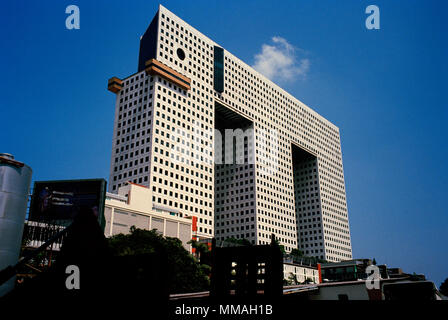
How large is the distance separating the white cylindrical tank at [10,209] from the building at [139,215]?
2589 inches

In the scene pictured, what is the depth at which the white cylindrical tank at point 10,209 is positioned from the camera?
13.5 meters

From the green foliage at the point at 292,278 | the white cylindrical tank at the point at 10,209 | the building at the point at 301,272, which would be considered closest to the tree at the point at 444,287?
the building at the point at 301,272

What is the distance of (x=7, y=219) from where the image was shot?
1364cm

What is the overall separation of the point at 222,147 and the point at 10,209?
142 m

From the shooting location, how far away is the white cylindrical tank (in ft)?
44.3

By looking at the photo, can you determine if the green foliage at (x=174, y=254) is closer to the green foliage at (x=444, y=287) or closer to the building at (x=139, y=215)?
the building at (x=139, y=215)

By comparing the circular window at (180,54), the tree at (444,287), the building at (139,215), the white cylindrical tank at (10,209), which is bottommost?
the tree at (444,287)

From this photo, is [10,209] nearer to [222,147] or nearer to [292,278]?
[292,278]

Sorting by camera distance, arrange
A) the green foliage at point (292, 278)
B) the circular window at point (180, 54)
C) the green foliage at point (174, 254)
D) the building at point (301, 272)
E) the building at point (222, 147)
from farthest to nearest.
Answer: the circular window at point (180, 54) < the building at point (301, 272) < the building at point (222, 147) < the green foliage at point (292, 278) < the green foliage at point (174, 254)

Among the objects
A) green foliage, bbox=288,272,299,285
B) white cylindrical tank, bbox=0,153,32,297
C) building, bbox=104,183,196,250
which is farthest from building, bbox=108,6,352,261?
white cylindrical tank, bbox=0,153,32,297

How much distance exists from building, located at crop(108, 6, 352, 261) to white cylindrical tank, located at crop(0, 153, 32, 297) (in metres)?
79.0

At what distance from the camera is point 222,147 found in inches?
6107

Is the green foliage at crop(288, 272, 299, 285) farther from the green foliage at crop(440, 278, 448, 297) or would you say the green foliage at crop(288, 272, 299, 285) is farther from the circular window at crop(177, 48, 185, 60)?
the circular window at crop(177, 48, 185, 60)
